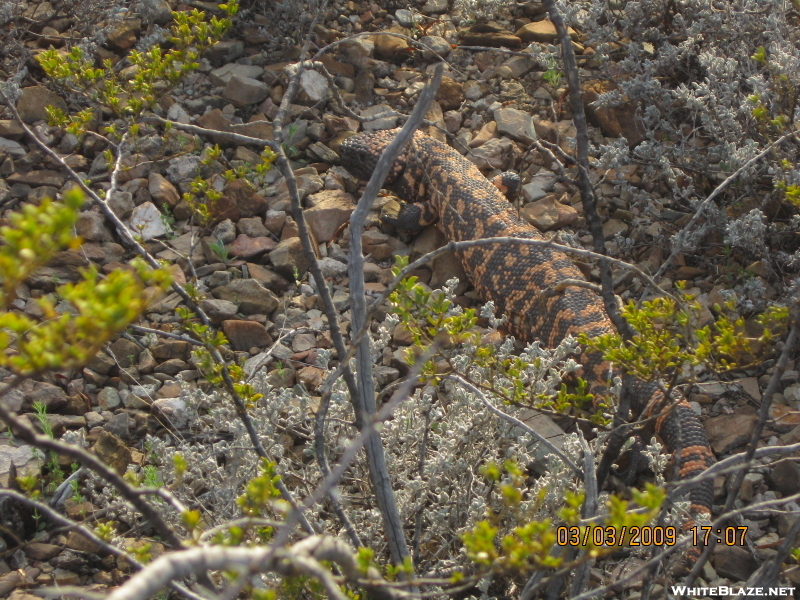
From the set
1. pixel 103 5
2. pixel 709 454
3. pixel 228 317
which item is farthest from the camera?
pixel 103 5

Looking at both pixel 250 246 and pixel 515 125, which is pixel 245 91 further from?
pixel 515 125

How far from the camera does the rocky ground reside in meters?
2.85

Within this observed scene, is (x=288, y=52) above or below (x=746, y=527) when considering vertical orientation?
above

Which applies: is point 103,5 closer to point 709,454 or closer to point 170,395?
point 170,395

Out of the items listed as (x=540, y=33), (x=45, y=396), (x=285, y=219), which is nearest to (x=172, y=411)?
(x=45, y=396)

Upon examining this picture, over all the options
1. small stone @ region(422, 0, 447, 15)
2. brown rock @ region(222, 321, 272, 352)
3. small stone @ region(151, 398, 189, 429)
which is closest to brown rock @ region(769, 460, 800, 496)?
brown rock @ region(222, 321, 272, 352)

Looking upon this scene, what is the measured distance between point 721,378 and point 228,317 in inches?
88.0

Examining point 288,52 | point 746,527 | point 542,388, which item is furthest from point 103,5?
point 746,527

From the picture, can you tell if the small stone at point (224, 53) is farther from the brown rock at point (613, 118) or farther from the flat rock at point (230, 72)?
the brown rock at point (613, 118)

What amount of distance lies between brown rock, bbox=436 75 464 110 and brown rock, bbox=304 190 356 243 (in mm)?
1097

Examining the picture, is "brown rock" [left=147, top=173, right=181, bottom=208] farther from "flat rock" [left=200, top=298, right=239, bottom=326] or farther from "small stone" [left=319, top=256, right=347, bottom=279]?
"small stone" [left=319, top=256, right=347, bottom=279]

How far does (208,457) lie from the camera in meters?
2.57

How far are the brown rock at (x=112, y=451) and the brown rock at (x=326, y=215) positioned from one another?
5.26ft

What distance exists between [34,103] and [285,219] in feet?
5.41
